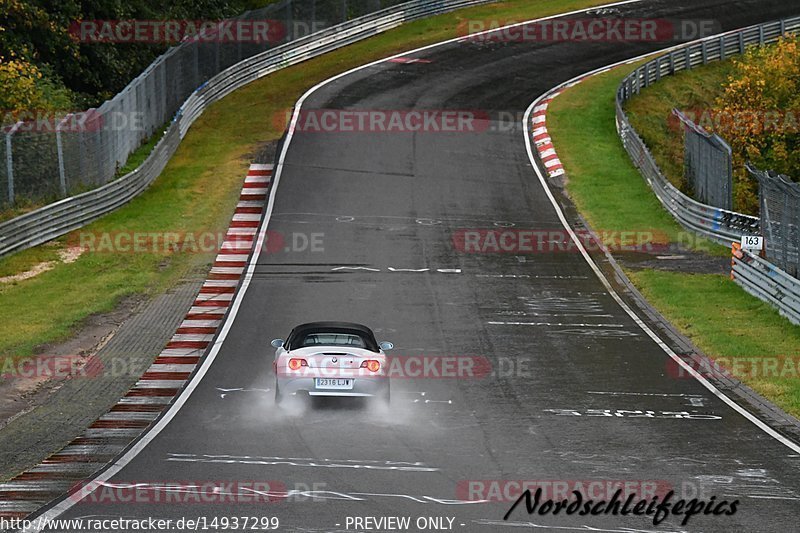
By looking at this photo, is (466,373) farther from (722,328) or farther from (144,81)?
(144,81)

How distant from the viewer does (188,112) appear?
43719mm

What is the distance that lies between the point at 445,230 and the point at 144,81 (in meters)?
13.6

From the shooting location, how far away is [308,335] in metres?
18.5

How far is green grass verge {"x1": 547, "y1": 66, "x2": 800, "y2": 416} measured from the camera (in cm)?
2305

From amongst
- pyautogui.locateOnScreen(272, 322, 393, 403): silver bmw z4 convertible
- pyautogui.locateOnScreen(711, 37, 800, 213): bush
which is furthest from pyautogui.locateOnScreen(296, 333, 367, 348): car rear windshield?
pyautogui.locateOnScreen(711, 37, 800, 213): bush

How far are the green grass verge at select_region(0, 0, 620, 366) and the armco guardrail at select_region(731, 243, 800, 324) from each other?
41.4 feet

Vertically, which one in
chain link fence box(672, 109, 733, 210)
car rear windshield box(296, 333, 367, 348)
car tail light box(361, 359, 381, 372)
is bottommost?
car tail light box(361, 359, 381, 372)

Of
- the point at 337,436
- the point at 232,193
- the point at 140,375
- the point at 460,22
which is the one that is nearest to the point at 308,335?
the point at 337,436

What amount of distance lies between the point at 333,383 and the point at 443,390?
8.48ft

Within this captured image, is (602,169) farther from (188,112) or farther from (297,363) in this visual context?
(297,363)

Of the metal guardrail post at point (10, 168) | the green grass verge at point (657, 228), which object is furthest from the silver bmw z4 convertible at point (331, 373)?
the metal guardrail post at point (10, 168)

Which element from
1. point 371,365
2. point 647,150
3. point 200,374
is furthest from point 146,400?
point 647,150

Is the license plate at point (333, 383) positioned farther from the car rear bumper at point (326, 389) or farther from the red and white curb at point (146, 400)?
the red and white curb at point (146, 400)

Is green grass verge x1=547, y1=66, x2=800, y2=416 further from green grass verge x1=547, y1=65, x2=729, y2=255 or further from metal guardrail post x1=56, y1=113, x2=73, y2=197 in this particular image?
metal guardrail post x1=56, y1=113, x2=73, y2=197
